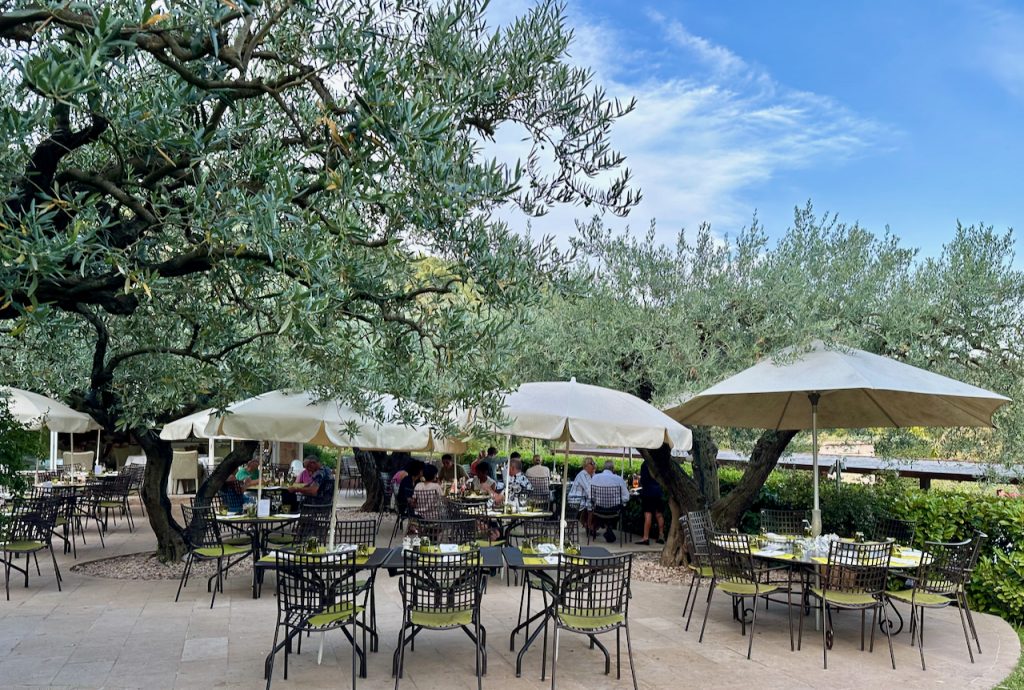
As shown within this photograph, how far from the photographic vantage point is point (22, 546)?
897 centimetres

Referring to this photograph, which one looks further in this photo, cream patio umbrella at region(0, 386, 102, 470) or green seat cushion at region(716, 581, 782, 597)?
cream patio umbrella at region(0, 386, 102, 470)

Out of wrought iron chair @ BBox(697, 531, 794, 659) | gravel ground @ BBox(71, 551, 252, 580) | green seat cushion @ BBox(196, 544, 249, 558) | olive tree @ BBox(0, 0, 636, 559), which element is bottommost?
gravel ground @ BBox(71, 551, 252, 580)

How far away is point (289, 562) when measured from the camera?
5.57 m

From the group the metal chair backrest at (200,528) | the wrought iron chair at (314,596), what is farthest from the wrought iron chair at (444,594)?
the metal chair backrest at (200,528)

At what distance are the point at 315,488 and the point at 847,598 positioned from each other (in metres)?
9.16

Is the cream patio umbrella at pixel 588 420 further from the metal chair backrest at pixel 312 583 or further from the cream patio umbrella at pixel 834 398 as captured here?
the metal chair backrest at pixel 312 583

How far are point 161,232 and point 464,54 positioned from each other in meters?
2.16

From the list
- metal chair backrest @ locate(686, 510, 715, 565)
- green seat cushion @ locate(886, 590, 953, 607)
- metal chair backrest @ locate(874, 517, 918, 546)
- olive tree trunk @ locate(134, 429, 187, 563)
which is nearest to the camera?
green seat cushion @ locate(886, 590, 953, 607)

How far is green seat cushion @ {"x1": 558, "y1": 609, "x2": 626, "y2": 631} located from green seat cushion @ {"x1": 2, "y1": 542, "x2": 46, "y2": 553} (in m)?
6.51

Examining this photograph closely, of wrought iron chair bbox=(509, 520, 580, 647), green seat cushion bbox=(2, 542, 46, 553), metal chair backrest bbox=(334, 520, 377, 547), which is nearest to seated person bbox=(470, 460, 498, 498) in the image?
wrought iron chair bbox=(509, 520, 580, 647)

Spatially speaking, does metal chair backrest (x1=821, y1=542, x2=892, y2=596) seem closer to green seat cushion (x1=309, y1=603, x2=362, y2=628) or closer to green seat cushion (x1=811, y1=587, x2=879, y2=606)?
green seat cushion (x1=811, y1=587, x2=879, y2=606)

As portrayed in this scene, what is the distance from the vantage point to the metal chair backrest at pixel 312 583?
220 inches

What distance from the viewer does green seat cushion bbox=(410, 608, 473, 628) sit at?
5.70 meters

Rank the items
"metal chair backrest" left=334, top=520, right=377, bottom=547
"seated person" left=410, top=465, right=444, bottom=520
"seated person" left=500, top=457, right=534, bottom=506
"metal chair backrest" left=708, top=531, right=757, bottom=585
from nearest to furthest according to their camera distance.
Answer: "metal chair backrest" left=708, top=531, right=757, bottom=585 < "metal chair backrest" left=334, top=520, right=377, bottom=547 < "seated person" left=410, top=465, right=444, bottom=520 < "seated person" left=500, top=457, right=534, bottom=506
